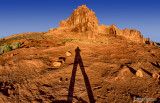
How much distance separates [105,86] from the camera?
4934 mm

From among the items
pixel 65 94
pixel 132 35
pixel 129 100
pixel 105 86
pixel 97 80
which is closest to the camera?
pixel 129 100

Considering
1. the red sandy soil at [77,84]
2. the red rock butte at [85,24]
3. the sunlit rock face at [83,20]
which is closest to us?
the red sandy soil at [77,84]

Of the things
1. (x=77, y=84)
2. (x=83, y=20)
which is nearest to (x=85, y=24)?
(x=83, y=20)

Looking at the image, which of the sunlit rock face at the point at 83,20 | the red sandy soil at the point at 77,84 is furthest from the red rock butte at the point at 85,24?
the red sandy soil at the point at 77,84

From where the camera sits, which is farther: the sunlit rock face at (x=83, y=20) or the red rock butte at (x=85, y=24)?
the red rock butte at (x=85, y=24)

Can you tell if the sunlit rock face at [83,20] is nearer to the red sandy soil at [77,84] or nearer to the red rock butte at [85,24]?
the red rock butte at [85,24]

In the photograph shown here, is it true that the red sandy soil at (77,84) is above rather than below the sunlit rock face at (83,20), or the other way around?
below

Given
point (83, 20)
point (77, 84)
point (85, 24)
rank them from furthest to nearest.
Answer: point (83, 20), point (85, 24), point (77, 84)

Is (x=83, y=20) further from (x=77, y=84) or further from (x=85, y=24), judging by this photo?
(x=77, y=84)

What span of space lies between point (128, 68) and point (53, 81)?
495cm

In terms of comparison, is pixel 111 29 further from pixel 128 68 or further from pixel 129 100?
pixel 129 100

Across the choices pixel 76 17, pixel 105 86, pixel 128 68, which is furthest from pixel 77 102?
pixel 76 17

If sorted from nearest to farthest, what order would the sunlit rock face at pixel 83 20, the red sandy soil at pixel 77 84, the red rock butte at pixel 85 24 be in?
the red sandy soil at pixel 77 84 → the sunlit rock face at pixel 83 20 → the red rock butte at pixel 85 24

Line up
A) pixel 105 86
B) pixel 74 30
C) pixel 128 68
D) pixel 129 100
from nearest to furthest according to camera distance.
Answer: pixel 129 100 → pixel 105 86 → pixel 128 68 → pixel 74 30
